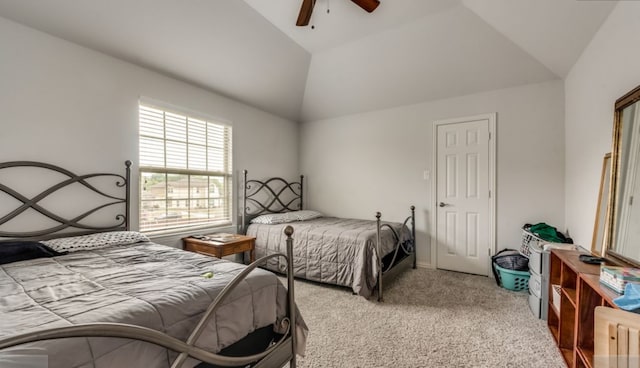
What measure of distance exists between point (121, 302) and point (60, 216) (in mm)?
1861

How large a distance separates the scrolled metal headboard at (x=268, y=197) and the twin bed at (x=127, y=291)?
149cm

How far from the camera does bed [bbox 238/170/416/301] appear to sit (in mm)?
2875

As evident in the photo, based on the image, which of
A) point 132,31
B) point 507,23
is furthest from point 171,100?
point 507,23

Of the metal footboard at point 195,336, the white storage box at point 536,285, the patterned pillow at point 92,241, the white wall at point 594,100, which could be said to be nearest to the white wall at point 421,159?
the white wall at point 594,100

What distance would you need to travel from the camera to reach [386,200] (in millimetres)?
4262

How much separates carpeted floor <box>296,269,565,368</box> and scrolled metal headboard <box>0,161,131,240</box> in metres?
2.01

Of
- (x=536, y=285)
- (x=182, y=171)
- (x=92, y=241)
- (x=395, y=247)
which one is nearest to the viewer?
(x=92, y=241)

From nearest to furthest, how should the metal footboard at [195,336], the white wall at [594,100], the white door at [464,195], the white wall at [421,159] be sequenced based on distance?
the metal footboard at [195,336] < the white wall at [594,100] < the white wall at [421,159] < the white door at [464,195]

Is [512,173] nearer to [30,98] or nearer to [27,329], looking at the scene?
[27,329]

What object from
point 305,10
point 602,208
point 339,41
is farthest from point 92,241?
point 602,208

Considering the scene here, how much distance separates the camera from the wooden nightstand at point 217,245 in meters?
2.93

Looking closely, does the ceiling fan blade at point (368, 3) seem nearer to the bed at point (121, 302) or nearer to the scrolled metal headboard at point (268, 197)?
the bed at point (121, 302)

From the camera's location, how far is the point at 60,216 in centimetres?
235

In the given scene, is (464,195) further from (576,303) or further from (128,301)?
(128,301)
